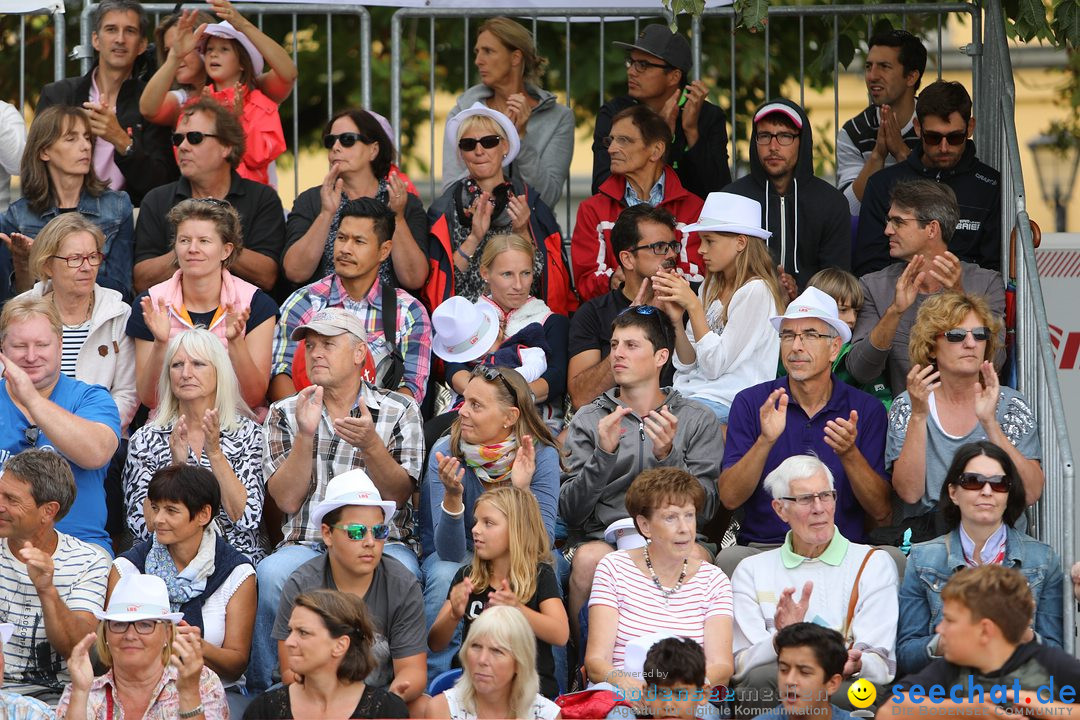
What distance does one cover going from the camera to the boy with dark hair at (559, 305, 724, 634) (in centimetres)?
795

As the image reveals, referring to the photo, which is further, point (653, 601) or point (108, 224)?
point (108, 224)

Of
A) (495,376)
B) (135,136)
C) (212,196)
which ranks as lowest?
(495,376)

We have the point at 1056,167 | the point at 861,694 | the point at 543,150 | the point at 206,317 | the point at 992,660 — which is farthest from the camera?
the point at 1056,167

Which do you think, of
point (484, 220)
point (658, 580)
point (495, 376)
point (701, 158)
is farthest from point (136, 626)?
point (701, 158)

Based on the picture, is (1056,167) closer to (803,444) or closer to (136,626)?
(803,444)

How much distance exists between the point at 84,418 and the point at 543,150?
3.57 m

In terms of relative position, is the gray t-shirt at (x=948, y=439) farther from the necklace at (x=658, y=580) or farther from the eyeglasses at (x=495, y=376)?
the eyeglasses at (x=495, y=376)

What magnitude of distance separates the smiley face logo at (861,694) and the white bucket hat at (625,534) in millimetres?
1196

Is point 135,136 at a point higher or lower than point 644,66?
lower

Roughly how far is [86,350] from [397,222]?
184 centimetres

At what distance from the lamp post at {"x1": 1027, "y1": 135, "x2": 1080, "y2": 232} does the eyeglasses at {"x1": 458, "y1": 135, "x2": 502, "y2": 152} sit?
697cm

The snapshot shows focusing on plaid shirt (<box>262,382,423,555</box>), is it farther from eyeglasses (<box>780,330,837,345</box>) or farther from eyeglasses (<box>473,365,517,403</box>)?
eyeglasses (<box>780,330,837,345</box>)

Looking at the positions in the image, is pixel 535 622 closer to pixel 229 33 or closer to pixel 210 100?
pixel 210 100

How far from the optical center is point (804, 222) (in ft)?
31.4
